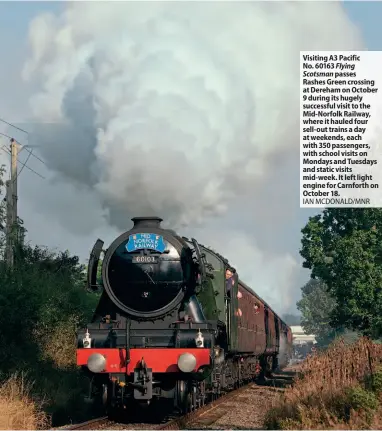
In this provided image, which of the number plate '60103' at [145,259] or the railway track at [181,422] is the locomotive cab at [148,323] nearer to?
the number plate '60103' at [145,259]

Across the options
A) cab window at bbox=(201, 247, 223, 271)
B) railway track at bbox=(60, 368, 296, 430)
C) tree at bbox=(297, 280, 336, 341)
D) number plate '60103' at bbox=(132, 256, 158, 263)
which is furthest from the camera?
tree at bbox=(297, 280, 336, 341)

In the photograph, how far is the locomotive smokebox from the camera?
14.3 m

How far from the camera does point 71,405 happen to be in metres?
17.3

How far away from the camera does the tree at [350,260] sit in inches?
1006

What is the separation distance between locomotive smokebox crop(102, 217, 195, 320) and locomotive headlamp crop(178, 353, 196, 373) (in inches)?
45.3

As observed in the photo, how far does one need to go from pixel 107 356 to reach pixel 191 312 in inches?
70.7

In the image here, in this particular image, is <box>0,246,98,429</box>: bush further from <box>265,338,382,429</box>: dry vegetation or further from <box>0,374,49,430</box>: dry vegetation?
<box>265,338,382,429</box>: dry vegetation

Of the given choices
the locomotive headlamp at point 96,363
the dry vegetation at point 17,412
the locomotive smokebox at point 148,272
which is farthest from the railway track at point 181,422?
the locomotive smokebox at point 148,272

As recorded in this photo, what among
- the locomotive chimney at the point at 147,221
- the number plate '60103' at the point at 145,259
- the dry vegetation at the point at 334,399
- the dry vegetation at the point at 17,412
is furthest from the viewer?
the locomotive chimney at the point at 147,221

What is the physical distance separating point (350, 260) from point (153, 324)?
12.9 m

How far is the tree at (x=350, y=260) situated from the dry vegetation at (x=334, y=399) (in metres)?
10.2

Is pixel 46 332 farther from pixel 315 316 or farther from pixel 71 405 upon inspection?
pixel 315 316

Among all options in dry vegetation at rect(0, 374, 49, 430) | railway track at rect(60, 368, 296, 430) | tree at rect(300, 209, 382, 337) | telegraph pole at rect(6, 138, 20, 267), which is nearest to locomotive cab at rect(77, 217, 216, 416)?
railway track at rect(60, 368, 296, 430)

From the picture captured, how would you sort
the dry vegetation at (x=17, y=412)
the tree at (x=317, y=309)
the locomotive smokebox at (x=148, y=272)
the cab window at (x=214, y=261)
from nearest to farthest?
1. the dry vegetation at (x=17, y=412)
2. the locomotive smokebox at (x=148, y=272)
3. the cab window at (x=214, y=261)
4. the tree at (x=317, y=309)
